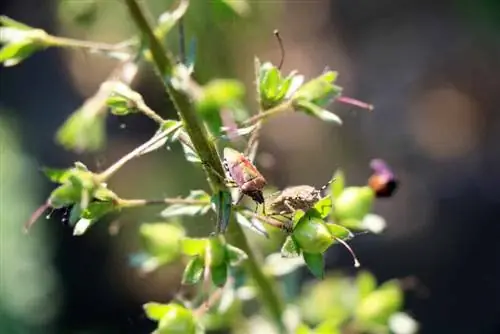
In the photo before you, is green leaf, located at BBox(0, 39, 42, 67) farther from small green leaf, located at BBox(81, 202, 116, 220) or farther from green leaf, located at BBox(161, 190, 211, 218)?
green leaf, located at BBox(161, 190, 211, 218)

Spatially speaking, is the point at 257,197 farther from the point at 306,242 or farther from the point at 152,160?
the point at 152,160

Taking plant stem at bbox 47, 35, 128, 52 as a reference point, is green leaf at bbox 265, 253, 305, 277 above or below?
below

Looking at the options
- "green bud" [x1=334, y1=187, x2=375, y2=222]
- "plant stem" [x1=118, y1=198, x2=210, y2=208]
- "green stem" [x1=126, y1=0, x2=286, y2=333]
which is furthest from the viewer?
"green bud" [x1=334, y1=187, x2=375, y2=222]

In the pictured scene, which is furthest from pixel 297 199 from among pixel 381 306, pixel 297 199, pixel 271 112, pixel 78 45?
pixel 381 306

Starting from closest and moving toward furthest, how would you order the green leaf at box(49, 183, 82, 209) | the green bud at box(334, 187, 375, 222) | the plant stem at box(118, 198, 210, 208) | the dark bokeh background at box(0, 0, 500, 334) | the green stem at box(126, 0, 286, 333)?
1. the green stem at box(126, 0, 286, 333)
2. the green leaf at box(49, 183, 82, 209)
3. the plant stem at box(118, 198, 210, 208)
4. the green bud at box(334, 187, 375, 222)
5. the dark bokeh background at box(0, 0, 500, 334)

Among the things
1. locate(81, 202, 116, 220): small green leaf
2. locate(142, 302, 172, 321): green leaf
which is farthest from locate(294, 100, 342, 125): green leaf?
locate(142, 302, 172, 321): green leaf

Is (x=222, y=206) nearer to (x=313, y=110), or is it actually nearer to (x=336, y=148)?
(x=313, y=110)
